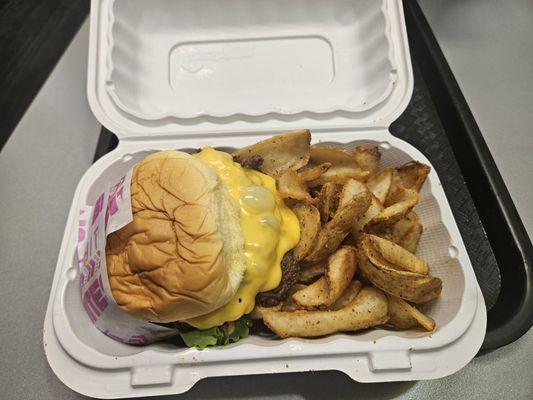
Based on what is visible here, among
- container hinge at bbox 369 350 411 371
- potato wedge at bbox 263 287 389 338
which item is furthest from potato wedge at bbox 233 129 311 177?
container hinge at bbox 369 350 411 371

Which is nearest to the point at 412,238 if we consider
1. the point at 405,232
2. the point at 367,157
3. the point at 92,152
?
the point at 405,232

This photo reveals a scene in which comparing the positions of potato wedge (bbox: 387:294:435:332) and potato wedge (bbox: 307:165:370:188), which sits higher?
potato wedge (bbox: 307:165:370:188)

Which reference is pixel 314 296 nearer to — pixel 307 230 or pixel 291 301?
pixel 291 301

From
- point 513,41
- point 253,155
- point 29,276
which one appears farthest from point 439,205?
point 29,276

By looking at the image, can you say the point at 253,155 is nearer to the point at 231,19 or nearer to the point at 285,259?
the point at 285,259

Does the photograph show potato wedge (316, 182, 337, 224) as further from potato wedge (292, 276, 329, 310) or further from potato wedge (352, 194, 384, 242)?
potato wedge (292, 276, 329, 310)

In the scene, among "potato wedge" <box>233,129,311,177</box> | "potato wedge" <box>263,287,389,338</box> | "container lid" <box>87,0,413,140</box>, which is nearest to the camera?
"potato wedge" <box>263,287,389,338</box>
